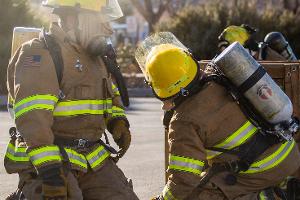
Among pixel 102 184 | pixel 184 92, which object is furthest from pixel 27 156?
pixel 184 92

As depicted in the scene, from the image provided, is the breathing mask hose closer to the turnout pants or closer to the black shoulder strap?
the black shoulder strap

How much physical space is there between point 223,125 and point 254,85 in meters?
0.28

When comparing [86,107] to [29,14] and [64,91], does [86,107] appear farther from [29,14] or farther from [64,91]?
[29,14]

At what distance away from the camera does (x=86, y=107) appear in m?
3.95

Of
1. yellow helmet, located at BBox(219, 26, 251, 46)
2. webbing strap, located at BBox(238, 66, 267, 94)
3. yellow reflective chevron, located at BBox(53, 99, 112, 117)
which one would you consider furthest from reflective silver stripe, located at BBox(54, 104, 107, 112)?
yellow helmet, located at BBox(219, 26, 251, 46)

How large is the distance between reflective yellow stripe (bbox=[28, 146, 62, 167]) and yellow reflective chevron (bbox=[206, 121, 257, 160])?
0.91m

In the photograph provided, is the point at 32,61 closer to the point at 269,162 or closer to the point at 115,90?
the point at 115,90

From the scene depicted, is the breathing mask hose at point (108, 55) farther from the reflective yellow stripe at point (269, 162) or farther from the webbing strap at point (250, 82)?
the reflective yellow stripe at point (269, 162)

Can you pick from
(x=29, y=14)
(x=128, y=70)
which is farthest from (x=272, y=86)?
(x=128, y=70)

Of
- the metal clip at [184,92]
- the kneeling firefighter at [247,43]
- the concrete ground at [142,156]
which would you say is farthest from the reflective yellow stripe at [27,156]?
the kneeling firefighter at [247,43]

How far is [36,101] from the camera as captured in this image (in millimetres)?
3711

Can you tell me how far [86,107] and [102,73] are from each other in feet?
0.89

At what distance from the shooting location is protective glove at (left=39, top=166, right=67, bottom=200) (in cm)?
357

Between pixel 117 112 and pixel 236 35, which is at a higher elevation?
pixel 117 112
